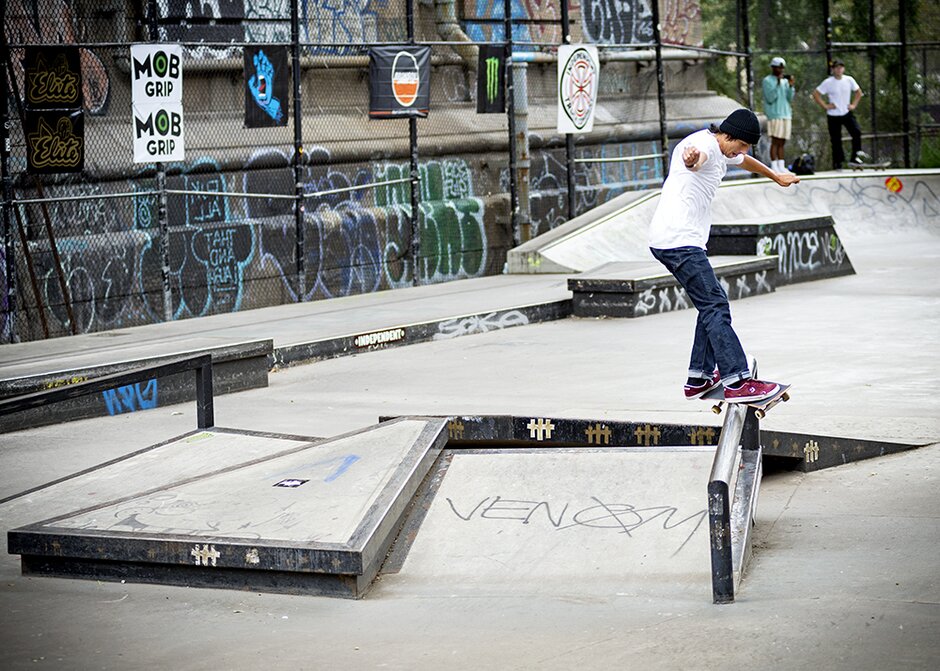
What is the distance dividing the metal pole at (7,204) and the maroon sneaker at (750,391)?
7.73m

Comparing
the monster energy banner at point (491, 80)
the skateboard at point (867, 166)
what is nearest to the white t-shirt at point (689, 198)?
the monster energy banner at point (491, 80)

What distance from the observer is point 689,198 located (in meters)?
7.00

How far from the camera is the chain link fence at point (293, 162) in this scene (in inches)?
519

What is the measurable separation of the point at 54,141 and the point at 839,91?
15.7 m

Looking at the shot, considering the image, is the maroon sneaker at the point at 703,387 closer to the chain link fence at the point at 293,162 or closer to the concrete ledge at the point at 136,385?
the concrete ledge at the point at 136,385

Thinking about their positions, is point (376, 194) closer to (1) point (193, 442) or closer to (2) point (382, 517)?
(1) point (193, 442)

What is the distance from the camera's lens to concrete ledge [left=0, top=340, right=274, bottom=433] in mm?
8984

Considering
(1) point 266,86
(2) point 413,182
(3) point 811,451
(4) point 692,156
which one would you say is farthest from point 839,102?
(4) point 692,156

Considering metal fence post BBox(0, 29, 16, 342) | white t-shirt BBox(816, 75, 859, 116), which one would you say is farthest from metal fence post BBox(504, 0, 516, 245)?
white t-shirt BBox(816, 75, 859, 116)

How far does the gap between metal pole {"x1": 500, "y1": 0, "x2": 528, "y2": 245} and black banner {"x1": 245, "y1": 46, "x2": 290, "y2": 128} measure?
4.01 metres

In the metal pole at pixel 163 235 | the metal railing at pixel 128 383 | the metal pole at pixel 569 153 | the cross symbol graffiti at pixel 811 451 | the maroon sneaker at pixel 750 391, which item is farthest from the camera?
the metal pole at pixel 569 153

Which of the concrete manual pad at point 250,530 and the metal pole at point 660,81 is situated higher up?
the metal pole at point 660,81

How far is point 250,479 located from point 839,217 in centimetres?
1799

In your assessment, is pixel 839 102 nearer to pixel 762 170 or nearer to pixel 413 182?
pixel 413 182
